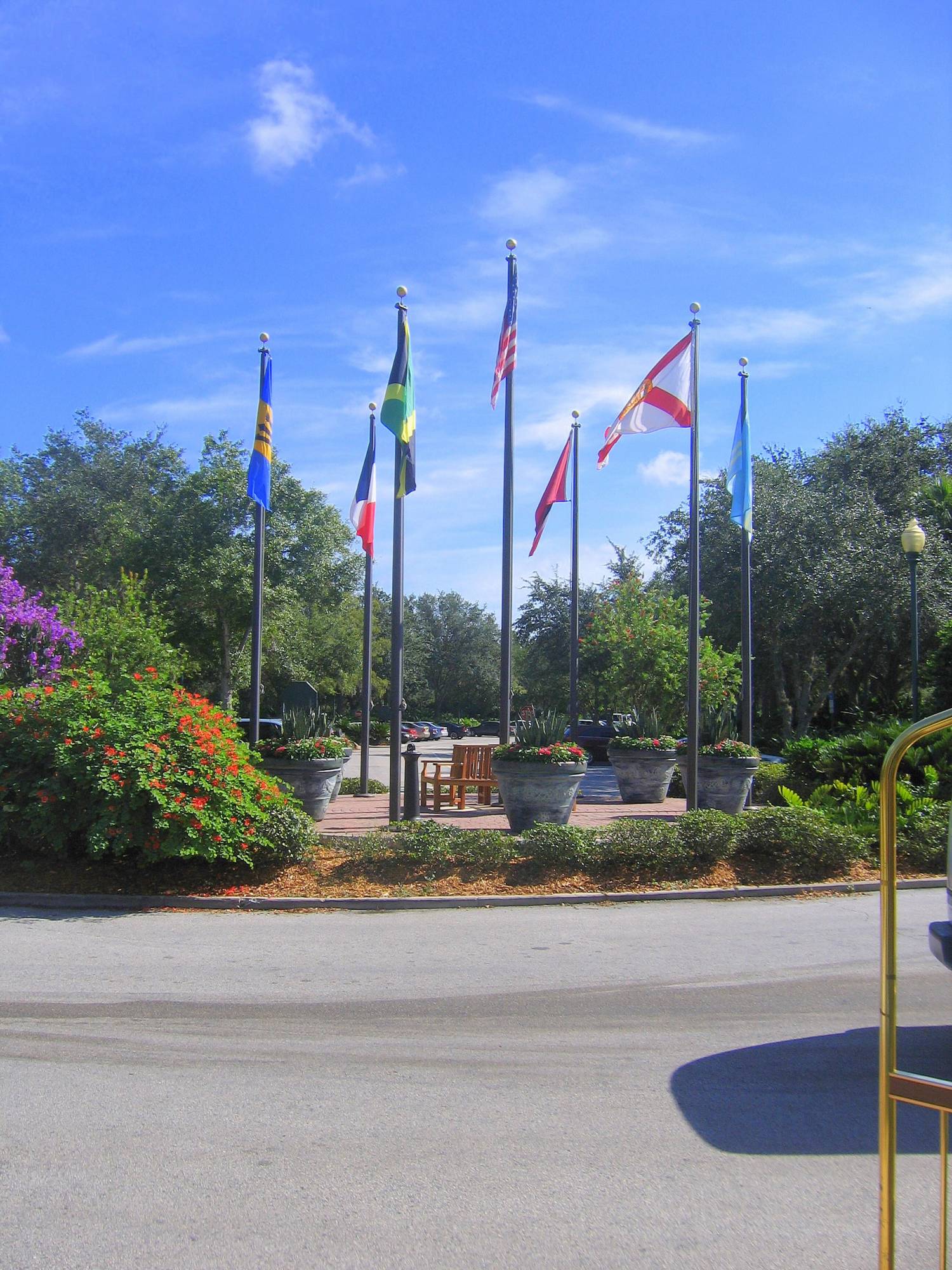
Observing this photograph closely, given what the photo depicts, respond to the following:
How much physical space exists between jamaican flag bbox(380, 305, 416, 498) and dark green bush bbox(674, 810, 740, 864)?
5878 mm

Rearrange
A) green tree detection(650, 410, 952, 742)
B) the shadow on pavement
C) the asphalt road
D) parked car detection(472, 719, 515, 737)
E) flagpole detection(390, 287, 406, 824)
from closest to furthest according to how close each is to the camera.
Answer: the asphalt road → the shadow on pavement → flagpole detection(390, 287, 406, 824) → green tree detection(650, 410, 952, 742) → parked car detection(472, 719, 515, 737)

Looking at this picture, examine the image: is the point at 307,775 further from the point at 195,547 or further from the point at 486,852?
the point at 195,547

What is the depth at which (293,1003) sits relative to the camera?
5.99m

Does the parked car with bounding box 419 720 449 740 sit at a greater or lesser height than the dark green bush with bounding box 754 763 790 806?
lesser

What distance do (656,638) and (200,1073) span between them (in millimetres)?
18856

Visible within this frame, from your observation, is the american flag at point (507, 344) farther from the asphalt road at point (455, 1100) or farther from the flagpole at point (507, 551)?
the asphalt road at point (455, 1100)

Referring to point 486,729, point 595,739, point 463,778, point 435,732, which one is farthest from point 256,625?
point 486,729

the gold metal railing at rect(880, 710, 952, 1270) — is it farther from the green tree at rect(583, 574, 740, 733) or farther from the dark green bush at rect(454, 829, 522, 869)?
the green tree at rect(583, 574, 740, 733)

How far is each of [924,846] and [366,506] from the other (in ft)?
31.8

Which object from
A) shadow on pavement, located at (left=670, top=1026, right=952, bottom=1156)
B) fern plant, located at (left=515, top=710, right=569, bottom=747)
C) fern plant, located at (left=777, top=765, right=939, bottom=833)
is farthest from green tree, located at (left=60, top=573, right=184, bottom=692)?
shadow on pavement, located at (left=670, top=1026, right=952, bottom=1156)

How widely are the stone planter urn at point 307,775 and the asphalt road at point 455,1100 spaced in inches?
211

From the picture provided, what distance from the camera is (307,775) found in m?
13.2

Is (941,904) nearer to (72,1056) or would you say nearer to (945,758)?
(945,758)

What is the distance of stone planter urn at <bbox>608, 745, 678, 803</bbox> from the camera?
16.8 m
